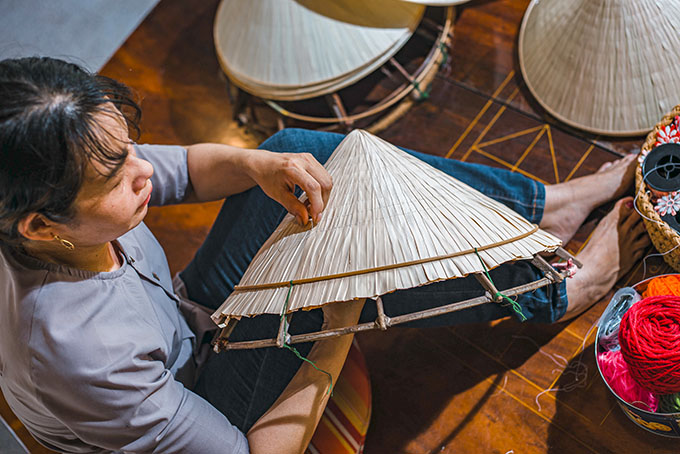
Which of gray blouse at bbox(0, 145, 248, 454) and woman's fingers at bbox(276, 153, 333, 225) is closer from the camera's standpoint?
gray blouse at bbox(0, 145, 248, 454)

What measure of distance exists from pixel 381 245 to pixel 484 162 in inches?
34.3

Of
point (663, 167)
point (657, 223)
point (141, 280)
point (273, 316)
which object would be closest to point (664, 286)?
point (657, 223)

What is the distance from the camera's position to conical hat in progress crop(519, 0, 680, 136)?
1.36m

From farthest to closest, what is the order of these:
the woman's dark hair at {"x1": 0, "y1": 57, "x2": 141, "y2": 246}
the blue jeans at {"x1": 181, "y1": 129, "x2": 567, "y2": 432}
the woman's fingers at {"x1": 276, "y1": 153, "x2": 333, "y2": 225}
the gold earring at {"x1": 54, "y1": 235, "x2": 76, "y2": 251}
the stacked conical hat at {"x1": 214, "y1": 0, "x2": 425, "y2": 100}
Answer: the stacked conical hat at {"x1": 214, "y1": 0, "x2": 425, "y2": 100}
the blue jeans at {"x1": 181, "y1": 129, "x2": 567, "y2": 432}
the woman's fingers at {"x1": 276, "y1": 153, "x2": 333, "y2": 225}
the gold earring at {"x1": 54, "y1": 235, "x2": 76, "y2": 251}
the woman's dark hair at {"x1": 0, "y1": 57, "x2": 141, "y2": 246}

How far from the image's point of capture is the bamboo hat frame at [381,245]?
2.62 ft

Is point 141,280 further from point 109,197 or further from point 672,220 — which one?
point 672,220

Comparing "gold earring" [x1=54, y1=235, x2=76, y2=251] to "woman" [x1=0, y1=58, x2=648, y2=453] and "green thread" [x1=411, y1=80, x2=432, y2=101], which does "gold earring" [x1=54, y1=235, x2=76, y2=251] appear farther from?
"green thread" [x1=411, y1=80, x2=432, y2=101]

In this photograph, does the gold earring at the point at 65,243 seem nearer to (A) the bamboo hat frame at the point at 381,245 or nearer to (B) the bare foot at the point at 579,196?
(A) the bamboo hat frame at the point at 381,245

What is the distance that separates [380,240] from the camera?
831 millimetres

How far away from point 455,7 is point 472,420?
1.26 meters

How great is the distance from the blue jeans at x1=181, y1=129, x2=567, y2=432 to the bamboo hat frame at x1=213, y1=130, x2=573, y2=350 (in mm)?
156

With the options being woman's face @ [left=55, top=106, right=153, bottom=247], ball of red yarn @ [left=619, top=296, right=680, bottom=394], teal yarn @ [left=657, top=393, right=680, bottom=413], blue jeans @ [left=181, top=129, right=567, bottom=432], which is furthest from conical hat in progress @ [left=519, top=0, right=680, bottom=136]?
woman's face @ [left=55, top=106, right=153, bottom=247]

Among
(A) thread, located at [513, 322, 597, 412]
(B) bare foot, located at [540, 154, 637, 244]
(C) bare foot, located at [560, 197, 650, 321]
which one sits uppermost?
(B) bare foot, located at [540, 154, 637, 244]

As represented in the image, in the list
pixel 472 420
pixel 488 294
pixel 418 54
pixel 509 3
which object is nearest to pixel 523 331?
pixel 472 420
